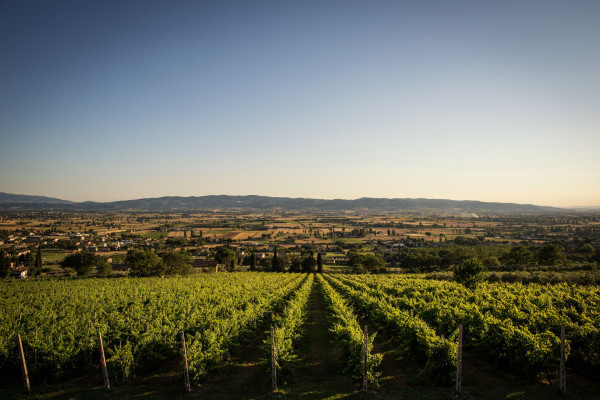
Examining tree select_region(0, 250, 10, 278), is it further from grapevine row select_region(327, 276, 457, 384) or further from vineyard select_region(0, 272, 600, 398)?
grapevine row select_region(327, 276, 457, 384)

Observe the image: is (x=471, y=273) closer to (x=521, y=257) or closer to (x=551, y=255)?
(x=551, y=255)

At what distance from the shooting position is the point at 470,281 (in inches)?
1027

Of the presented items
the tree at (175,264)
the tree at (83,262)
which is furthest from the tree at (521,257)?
the tree at (83,262)

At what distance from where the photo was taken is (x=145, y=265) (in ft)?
165

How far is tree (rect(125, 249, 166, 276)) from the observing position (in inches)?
1978

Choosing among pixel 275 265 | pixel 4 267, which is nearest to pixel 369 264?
pixel 275 265

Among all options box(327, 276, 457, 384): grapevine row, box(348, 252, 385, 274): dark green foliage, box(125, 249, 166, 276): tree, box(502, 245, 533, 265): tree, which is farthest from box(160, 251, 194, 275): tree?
box(502, 245, 533, 265): tree

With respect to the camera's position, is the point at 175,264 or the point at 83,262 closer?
the point at 175,264

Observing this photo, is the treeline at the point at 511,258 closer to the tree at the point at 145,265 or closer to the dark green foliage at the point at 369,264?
the dark green foliage at the point at 369,264

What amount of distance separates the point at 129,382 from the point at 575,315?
21.2 m

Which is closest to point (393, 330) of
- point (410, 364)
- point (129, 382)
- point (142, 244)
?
point (410, 364)

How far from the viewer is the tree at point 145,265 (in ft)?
165

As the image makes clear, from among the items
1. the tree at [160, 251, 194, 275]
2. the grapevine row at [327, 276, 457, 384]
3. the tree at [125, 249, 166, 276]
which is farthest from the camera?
the tree at [160, 251, 194, 275]

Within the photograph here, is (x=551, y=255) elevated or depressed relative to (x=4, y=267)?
elevated
